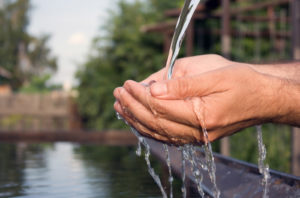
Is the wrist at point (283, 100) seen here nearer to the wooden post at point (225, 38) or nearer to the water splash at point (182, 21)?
the water splash at point (182, 21)

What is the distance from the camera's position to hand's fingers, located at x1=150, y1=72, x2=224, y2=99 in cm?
138

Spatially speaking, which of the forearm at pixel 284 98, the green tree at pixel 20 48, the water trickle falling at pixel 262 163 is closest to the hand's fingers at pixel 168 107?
the forearm at pixel 284 98

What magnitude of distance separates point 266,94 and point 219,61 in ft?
1.22

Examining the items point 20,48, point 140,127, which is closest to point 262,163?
point 140,127

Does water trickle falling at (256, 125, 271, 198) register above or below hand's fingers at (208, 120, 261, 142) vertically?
below

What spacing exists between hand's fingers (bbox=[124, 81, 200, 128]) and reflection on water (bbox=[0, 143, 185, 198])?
1167 mm

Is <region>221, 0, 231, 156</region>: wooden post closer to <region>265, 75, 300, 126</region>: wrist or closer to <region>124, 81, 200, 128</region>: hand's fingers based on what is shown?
<region>265, 75, 300, 126</region>: wrist

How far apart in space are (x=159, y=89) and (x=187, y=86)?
3.4 inches

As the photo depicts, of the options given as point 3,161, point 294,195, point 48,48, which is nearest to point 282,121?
point 294,195

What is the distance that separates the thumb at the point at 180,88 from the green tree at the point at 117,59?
9435 millimetres

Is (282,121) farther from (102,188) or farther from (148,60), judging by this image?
(148,60)

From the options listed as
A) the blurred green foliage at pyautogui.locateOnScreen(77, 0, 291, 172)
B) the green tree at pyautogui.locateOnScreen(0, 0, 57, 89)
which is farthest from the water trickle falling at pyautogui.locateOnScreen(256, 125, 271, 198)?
the green tree at pyautogui.locateOnScreen(0, 0, 57, 89)

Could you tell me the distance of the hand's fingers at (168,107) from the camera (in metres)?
1.41

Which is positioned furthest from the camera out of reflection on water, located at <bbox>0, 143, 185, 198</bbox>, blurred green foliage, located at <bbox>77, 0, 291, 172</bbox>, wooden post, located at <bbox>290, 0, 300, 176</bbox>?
blurred green foliage, located at <bbox>77, 0, 291, 172</bbox>
